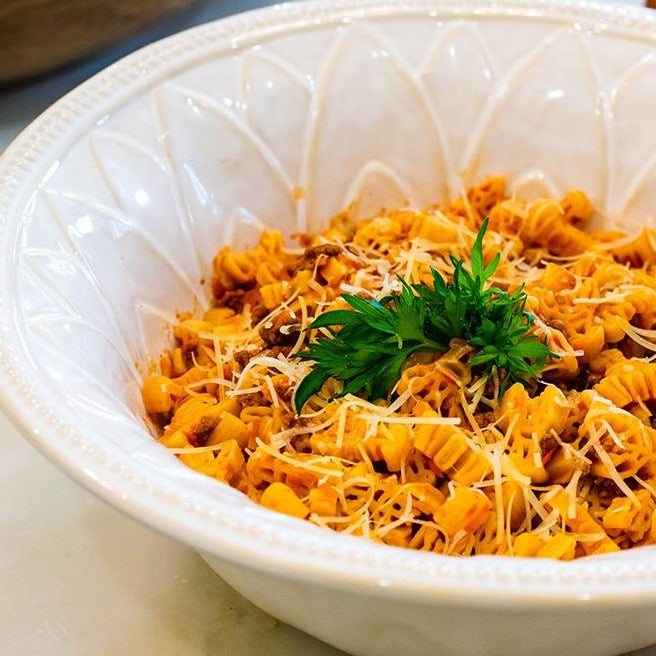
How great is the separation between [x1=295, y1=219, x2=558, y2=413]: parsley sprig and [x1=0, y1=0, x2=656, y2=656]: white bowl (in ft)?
0.68

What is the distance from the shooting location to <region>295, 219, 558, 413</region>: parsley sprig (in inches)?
36.1

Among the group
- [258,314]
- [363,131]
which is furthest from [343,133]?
[258,314]

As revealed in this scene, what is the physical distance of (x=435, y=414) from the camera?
875 mm

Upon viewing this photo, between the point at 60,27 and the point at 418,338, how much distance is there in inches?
35.4

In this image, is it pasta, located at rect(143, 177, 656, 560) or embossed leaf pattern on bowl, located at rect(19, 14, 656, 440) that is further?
embossed leaf pattern on bowl, located at rect(19, 14, 656, 440)

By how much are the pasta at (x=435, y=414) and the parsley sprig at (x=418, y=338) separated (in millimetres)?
Result: 15

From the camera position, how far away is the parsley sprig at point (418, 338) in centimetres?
92

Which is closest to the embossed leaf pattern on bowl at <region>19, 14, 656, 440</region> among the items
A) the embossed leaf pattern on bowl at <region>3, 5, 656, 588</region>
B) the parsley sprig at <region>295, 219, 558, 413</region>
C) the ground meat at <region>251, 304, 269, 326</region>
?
the embossed leaf pattern on bowl at <region>3, 5, 656, 588</region>

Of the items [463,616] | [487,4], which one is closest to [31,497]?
[463,616]

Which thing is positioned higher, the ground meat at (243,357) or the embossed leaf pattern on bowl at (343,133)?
the embossed leaf pattern on bowl at (343,133)

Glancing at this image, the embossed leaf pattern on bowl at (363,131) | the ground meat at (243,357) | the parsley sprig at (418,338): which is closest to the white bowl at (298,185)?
the embossed leaf pattern on bowl at (363,131)

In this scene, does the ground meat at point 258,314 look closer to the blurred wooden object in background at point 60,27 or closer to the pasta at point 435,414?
the pasta at point 435,414

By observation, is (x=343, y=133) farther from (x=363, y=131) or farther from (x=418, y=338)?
(x=418, y=338)

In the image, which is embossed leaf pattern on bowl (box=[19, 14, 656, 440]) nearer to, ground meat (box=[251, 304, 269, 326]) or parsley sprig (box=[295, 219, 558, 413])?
ground meat (box=[251, 304, 269, 326])
